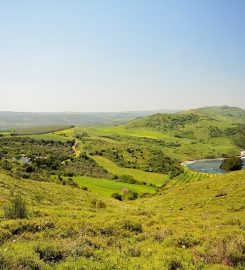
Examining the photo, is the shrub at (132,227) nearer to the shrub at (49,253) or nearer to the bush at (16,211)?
the bush at (16,211)

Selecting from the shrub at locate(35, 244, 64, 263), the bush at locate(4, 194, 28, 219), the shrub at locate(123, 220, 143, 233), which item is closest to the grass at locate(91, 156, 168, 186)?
the shrub at locate(123, 220, 143, 233)

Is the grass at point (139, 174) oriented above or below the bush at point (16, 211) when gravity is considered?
below

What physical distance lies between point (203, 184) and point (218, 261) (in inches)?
1810

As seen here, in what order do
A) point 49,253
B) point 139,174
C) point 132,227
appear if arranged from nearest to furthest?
1. point 49,253
2. point 132,227
3. point 139,174

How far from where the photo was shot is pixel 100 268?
1241 centimetres

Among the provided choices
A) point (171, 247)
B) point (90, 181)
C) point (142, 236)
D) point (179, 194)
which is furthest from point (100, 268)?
point (90, 181)

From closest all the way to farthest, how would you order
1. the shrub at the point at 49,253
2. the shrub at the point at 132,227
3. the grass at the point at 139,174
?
the shrub at the point at 49,253 → the shrub at the point at 132,227 → the grass at the point at 139,174

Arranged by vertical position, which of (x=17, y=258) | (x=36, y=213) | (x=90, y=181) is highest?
(x=17, y=258)

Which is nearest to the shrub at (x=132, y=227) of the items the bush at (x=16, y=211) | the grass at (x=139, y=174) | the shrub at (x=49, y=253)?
the bush at (x=16, y=211)

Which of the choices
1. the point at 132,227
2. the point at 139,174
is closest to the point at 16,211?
→ the point at 132,227

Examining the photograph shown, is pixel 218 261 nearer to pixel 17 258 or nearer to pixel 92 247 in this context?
pixel 92 247

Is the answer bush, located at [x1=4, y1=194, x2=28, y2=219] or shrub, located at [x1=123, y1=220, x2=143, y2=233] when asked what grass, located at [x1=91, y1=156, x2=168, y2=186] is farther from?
bush, located at [x1=4, y1=194, x2=28, y2=219]

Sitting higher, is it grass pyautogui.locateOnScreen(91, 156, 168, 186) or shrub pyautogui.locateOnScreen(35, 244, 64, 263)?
shrub pyautogui.locateOnScreen(35, 244, 64, 263)

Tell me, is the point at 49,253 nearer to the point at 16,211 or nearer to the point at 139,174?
the point at 16,211
